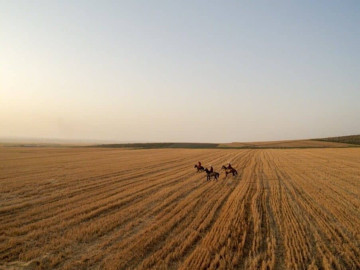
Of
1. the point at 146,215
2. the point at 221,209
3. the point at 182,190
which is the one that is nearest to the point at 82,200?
the point at 146,215

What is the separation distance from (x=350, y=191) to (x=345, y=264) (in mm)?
11087

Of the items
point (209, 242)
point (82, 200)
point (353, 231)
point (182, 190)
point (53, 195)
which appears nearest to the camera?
point (209, 242)

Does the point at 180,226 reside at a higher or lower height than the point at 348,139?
lower

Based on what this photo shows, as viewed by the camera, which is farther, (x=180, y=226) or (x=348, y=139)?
(x=348, y=139)

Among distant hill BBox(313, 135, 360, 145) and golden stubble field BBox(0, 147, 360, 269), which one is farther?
distant hill BBox(313, 135, 360, 145)

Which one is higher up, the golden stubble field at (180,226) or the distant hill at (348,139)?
the distant hill at (348,139)

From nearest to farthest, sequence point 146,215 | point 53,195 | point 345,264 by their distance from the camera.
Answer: point 345,264, point 146,215, point 53,195

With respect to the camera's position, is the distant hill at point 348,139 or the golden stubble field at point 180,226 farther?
the distant hill at point 348,139

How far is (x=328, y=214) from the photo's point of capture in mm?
11703

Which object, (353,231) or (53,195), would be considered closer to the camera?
(353,231)

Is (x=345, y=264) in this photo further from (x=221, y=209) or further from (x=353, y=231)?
(x=221, y=209)

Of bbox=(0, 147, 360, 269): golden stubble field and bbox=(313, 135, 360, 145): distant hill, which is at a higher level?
bbox=(313, 135, 360, 145): distant hill

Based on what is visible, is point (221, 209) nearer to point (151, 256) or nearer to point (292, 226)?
point (292, 226)

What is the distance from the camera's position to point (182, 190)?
54.0 ft
